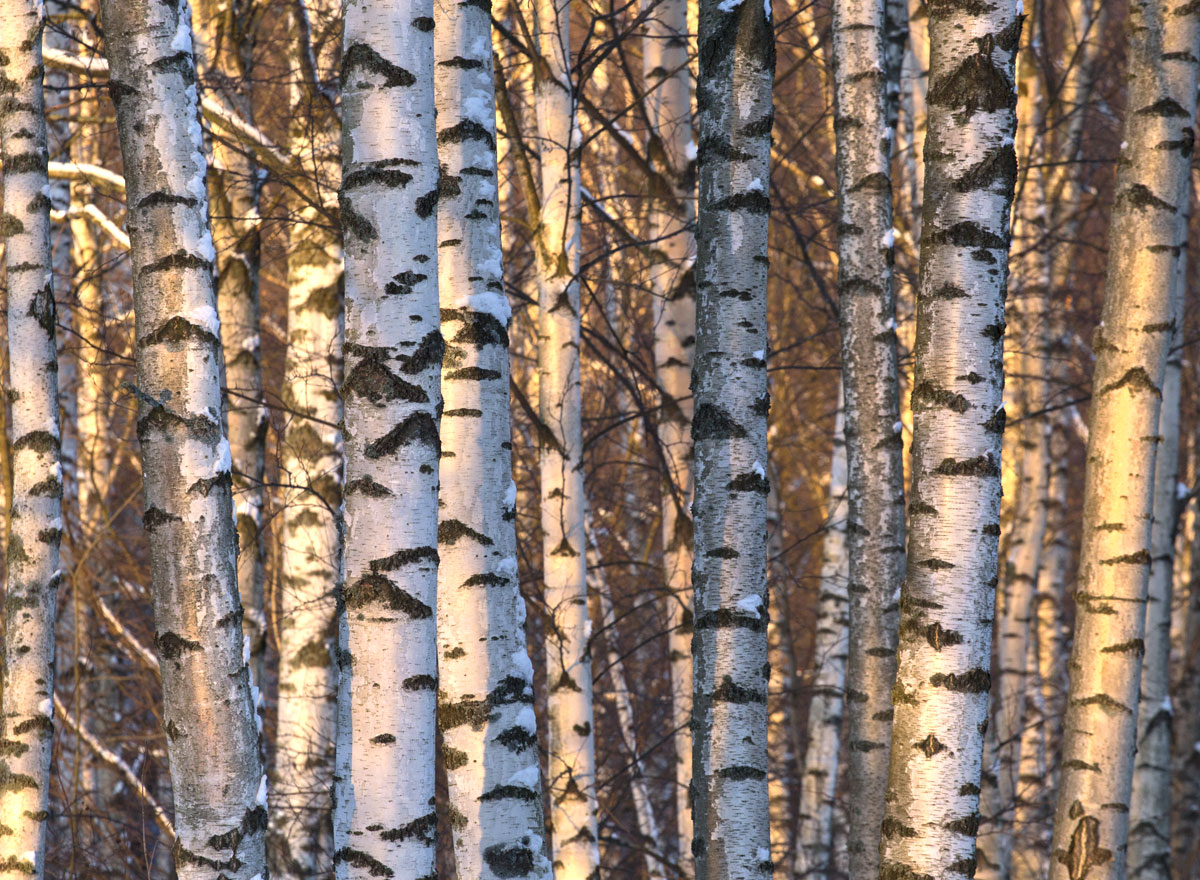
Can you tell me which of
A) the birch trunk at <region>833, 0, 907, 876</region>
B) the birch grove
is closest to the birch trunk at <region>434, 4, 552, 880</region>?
the birch grove

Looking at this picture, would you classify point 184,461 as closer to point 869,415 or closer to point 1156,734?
point 869,415

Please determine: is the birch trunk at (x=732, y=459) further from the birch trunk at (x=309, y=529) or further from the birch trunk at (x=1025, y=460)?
the birch trunk at (x=1025, y=460)

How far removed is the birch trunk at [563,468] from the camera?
4.61 m

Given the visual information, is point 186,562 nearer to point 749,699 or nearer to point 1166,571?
point 749,699

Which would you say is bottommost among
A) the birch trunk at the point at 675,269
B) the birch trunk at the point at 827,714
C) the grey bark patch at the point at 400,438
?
the birch trunk at the point at 827,714

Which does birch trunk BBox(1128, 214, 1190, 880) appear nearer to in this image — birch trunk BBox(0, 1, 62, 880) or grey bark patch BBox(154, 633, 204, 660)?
grey bark patch BBox(154, 633, 204, 660)

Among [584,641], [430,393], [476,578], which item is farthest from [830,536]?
[430,393]

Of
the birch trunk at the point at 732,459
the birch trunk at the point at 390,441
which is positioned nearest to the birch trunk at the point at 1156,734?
the birch trunk at the point at 732,459

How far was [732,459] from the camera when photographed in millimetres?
3414

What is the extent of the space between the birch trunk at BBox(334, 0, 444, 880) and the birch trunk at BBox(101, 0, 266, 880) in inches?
9.8

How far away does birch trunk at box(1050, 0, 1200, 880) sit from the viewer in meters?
4.05

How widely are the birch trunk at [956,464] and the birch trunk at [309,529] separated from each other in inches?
123

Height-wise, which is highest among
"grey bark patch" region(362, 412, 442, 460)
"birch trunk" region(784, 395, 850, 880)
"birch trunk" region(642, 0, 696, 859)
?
"birch trunk" region(642, 0, 696, 859)

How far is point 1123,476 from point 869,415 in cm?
89
